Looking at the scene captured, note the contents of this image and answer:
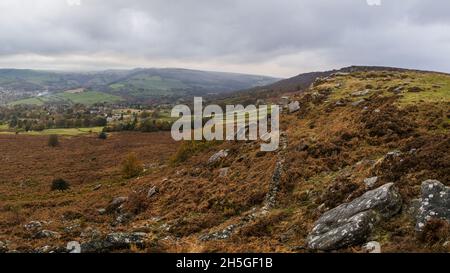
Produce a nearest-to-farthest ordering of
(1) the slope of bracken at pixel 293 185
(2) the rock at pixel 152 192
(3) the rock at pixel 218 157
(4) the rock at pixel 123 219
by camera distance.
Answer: (1) the slope of bracken at pixel 293 185 < (4) the rock at pixel 123 219 < (2) the rock at pixel 152 192 < (3) the rock at pixel 218 157

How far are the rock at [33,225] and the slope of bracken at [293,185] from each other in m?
0.47

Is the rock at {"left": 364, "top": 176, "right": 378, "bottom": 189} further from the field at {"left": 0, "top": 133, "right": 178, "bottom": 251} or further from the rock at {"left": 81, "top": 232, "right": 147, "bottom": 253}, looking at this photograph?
the field at {"left": 0, "top": 133, "right": 178, "bottom": 251}

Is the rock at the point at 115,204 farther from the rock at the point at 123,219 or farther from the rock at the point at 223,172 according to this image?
the rock at the point at 223,172

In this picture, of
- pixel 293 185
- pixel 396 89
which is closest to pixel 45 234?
pixel 293 185

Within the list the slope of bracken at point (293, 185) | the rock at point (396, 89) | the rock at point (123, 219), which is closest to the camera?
the slope of bracken at point (293, 185)

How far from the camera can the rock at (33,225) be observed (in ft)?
74.1

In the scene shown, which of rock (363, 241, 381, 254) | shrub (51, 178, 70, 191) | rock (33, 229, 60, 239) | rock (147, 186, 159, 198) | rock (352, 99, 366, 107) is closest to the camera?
rock (363, 241, 381, 254)

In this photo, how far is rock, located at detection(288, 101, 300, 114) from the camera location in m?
41.6

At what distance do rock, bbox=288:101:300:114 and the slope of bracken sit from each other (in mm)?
540

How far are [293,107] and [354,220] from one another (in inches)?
1197

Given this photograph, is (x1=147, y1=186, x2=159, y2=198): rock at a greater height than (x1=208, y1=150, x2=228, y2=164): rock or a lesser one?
lesser

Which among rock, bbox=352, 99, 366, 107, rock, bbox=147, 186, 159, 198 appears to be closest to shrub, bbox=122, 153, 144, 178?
rock, bbox=147, 186, 159, 198

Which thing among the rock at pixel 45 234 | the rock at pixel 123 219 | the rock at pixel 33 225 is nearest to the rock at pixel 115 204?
the rock at pixel 123 219
